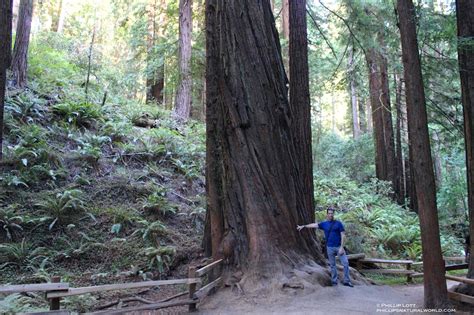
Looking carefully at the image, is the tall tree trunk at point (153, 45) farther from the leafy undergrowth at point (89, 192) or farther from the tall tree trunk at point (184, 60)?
the leafy undergrowth at point (89, 192)

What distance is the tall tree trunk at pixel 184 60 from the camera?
14.6m

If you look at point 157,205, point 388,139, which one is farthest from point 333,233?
point 388,139

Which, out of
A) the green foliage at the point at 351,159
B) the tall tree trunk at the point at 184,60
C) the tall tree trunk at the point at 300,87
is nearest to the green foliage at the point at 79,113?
the tall tree trunk at the point at 184,60

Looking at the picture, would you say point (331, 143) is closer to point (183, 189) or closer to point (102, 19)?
point (183, 189)

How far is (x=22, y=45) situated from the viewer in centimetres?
1374

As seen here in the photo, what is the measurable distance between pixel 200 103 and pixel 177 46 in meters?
7.00

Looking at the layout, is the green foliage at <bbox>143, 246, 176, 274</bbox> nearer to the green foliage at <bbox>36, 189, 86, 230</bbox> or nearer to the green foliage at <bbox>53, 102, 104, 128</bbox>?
the green foliage at <bbox>36, 189, 86, 230</bbox>

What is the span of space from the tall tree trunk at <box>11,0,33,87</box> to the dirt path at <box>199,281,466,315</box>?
439 inches

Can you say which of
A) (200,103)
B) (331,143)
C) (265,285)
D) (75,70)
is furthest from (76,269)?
(331,143)

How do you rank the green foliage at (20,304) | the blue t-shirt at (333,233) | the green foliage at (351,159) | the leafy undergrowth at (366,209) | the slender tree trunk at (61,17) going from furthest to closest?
the slender tree trunk at (61,17)
the green foliage at (351,159)
the leafy undergrowth at (366,209)
the blue t-shirt at (333,233)
the green foliage at (20,304)

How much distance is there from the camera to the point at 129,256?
9242 millimetres

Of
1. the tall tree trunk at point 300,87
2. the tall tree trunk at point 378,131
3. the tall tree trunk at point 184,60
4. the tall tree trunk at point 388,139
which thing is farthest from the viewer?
the tall tree trunk at point 378,131

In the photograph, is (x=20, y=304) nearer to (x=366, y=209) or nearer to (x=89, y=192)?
(x=89, y=192)

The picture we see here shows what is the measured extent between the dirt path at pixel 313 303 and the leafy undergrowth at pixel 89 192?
253 centimetres
